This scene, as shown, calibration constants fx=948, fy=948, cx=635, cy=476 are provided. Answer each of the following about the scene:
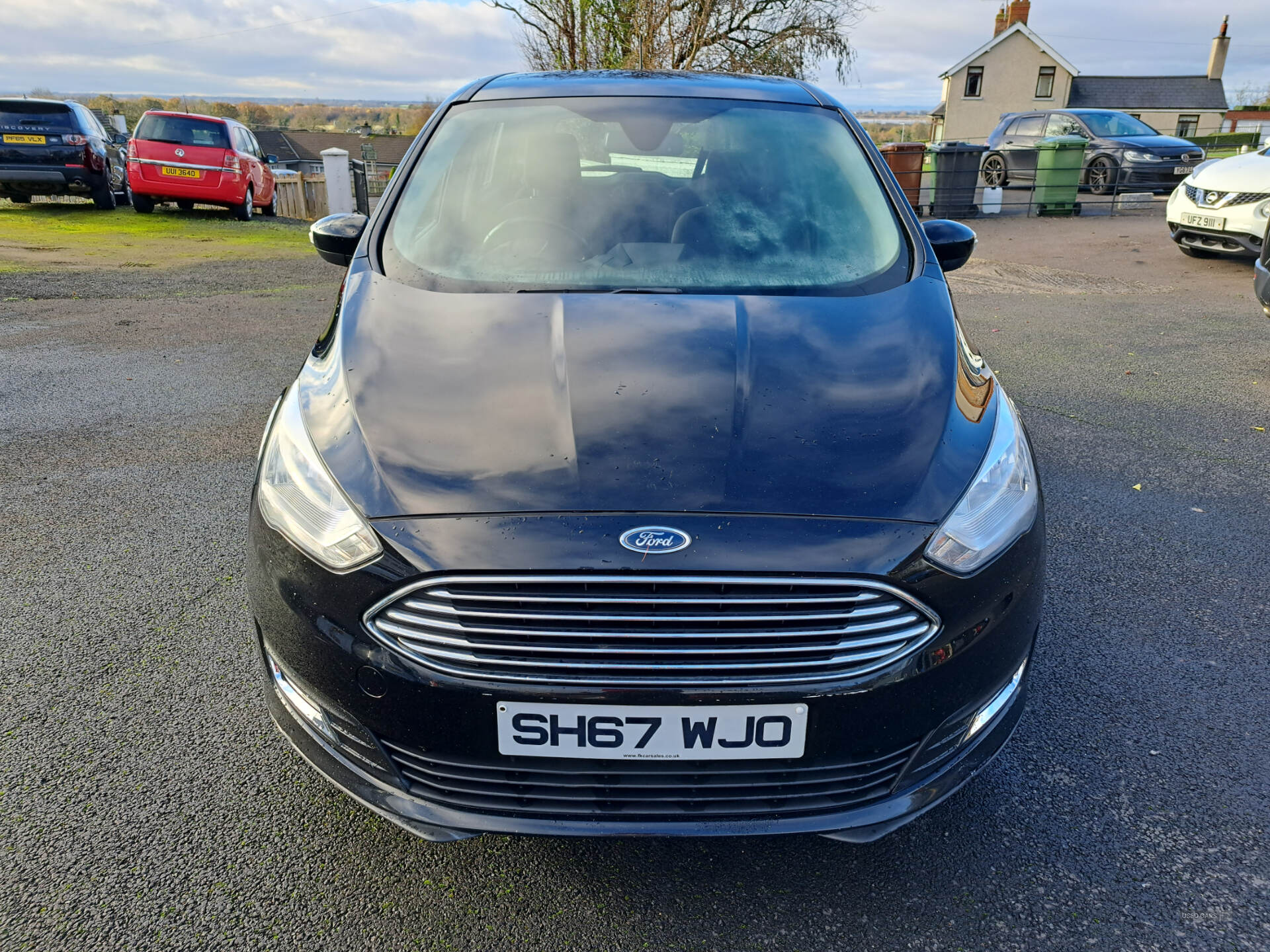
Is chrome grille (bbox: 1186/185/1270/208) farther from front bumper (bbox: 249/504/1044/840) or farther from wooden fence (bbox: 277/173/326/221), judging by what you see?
wooden fence (bbox: 277/173/326/221)

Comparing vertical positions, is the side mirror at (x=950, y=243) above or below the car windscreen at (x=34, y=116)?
below

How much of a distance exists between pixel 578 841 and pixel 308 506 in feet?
3.05

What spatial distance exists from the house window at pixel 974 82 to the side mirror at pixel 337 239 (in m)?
53.9

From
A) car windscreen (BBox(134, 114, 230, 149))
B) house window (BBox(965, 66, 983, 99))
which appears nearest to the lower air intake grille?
car windscreen (BBox(134, 114, 230, 149))

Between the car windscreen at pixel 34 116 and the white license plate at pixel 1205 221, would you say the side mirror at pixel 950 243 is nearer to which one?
the white license plate at pixel 1205 221

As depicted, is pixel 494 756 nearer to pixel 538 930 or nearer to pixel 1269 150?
pixel 538 930

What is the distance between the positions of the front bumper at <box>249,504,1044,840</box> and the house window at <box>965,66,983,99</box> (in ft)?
181

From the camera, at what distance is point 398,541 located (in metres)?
1.71

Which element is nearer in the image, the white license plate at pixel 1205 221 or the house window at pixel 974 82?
the white license plate at pixel 1205 221

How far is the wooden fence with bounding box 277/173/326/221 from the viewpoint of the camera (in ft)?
64.6

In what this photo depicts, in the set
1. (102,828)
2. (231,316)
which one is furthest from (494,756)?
(231,316)

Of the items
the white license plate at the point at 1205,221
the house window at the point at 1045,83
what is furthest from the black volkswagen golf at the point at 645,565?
the house window at the point at 1045,83

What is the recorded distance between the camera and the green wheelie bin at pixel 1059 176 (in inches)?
606

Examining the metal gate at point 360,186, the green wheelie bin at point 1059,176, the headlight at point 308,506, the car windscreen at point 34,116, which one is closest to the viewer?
the headlight at point 308,506
